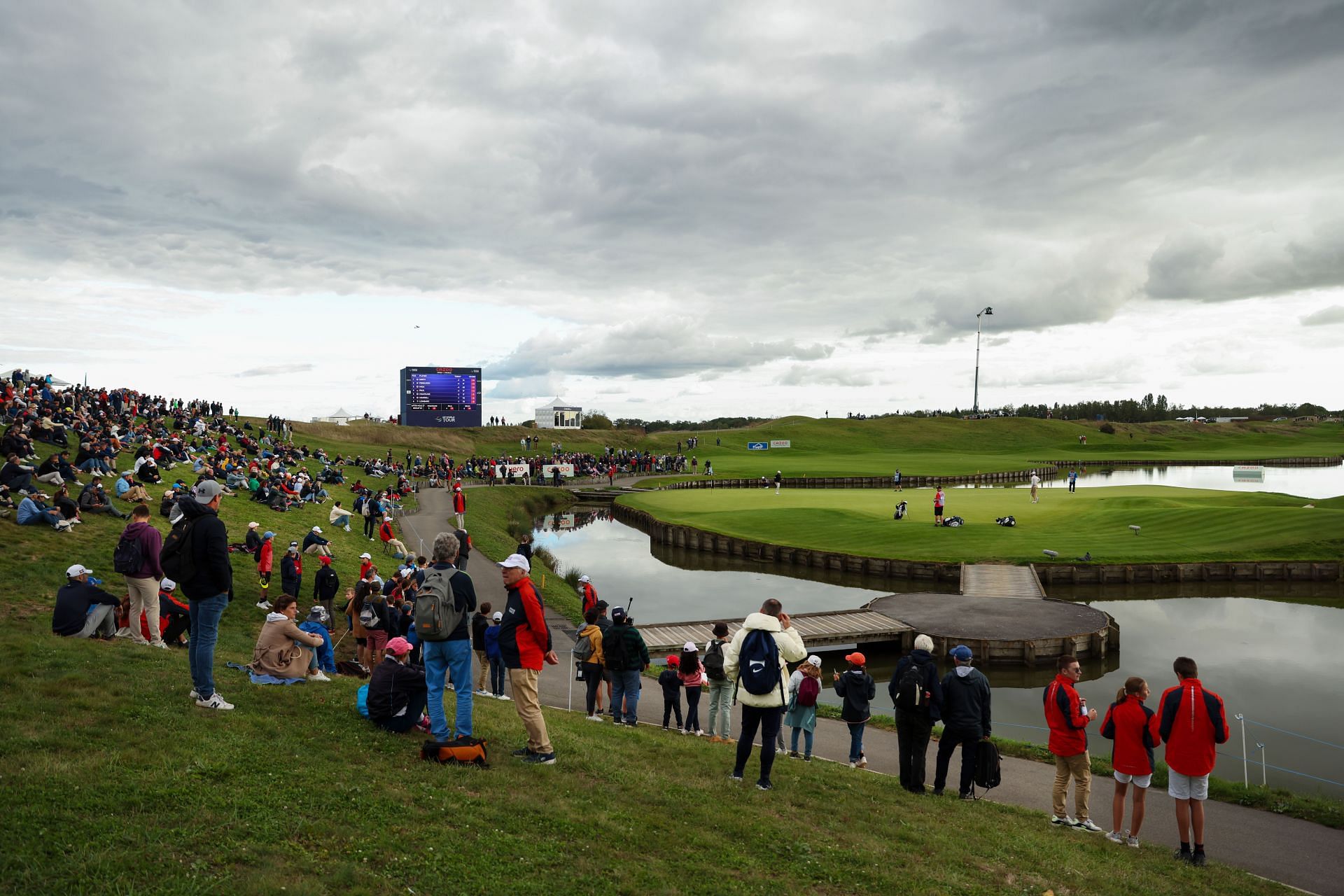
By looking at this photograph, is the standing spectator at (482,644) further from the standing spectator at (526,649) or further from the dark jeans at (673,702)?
the standing spectator at (526,649)

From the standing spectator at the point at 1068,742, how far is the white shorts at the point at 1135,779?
1.12 ft

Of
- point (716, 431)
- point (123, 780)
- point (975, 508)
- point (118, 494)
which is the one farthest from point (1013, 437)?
point (123, 780)

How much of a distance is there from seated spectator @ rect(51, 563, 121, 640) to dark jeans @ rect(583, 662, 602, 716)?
24.2 feet

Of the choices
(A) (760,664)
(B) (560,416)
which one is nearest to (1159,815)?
(A) (760,664)

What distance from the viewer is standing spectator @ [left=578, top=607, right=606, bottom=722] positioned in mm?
13008

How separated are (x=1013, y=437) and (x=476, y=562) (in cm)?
13463

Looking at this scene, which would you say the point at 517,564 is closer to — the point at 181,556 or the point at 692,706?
the point at 181,556

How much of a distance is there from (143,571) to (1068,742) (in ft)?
42.1

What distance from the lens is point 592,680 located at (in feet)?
43.0

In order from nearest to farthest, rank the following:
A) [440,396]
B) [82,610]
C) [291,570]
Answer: [82,610] < [291,570] < [440,396]

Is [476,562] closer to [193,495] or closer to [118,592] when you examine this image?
[118,592]

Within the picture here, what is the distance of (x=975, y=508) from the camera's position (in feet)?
160

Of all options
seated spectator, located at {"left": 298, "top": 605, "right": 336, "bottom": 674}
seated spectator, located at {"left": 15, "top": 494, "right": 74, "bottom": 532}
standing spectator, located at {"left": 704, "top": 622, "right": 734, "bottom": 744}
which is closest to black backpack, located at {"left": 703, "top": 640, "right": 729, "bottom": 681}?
standing spectator, located at {"left": 704, "top": 622, "right": 734, "bottom": 744}

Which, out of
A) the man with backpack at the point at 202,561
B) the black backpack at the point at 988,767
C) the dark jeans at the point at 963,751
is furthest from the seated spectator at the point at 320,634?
the black backpack at the point at 988,767
